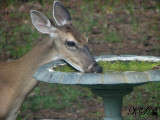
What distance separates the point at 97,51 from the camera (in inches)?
365

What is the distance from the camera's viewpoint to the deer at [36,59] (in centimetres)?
487

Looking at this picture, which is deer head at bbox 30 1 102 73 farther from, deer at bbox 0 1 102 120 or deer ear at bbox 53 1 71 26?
deer ear at bbox 53 1 71 26

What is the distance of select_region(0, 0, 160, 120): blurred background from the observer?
22.1 feet

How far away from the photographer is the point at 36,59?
5.05 metres

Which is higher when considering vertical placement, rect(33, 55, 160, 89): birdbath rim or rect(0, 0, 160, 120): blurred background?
rect(33, 55, 160, 89): birdbath rim

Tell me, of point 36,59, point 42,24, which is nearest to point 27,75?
point 36,59

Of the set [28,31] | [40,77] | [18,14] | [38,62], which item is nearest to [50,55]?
[38,62]

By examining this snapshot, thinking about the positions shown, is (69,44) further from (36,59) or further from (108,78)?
(108,78)

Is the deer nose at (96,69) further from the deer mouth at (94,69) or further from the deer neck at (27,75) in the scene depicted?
the deer neck at (27,75)

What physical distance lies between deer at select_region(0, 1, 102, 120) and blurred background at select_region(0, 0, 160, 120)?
57.5 inches

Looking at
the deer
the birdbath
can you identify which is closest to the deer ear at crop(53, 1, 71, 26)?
the deer

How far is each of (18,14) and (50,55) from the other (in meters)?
6.42

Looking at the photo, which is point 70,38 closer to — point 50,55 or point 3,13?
point 50,55

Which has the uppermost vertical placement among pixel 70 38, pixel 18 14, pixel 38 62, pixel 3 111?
pixel 70 38
